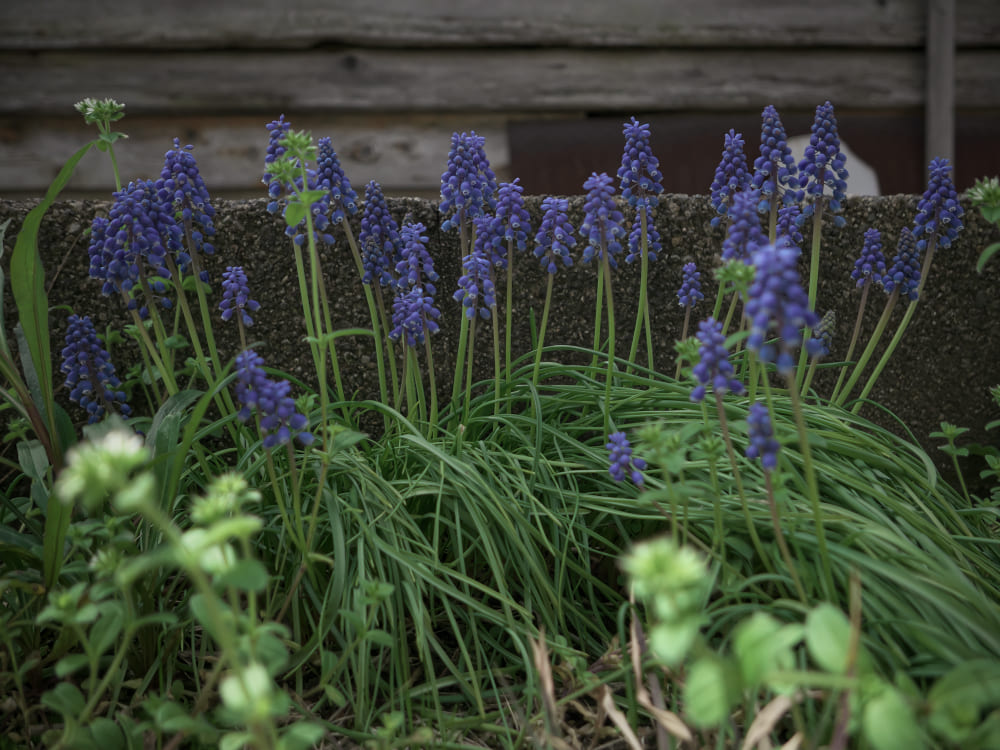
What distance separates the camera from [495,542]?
4.56ft

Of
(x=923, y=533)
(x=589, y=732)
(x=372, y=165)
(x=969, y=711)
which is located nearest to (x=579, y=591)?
(x=589, y=732)

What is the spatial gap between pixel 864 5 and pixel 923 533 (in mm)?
4154

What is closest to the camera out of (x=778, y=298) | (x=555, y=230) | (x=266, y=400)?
(x=778, y=298)

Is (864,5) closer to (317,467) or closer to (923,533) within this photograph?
(923,533)

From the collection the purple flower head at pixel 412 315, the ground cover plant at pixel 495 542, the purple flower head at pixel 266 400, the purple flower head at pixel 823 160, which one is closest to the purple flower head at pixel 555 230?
the ground cover plant at pixel 495 542

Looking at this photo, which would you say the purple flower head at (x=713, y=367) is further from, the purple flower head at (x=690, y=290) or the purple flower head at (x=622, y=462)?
the purple flower head at (x=690, y=290)

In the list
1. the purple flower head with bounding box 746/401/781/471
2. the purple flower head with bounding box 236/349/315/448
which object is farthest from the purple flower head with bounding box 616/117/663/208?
the purple flower head with bounding box 236/349/315/448

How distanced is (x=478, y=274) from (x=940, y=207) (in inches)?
40.2

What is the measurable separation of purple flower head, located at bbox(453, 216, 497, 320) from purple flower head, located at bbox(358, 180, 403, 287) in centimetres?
22

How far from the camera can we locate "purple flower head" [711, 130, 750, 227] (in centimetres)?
163

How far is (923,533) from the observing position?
50.3 inches

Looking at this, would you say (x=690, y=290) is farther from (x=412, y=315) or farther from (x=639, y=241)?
(x=412, y=315)

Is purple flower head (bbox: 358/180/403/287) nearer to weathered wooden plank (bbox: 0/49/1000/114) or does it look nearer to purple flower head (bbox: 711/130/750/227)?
purple flower head (bbox: 711/130/750/227)

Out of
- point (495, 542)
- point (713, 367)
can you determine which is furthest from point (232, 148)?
point (713, 367)
